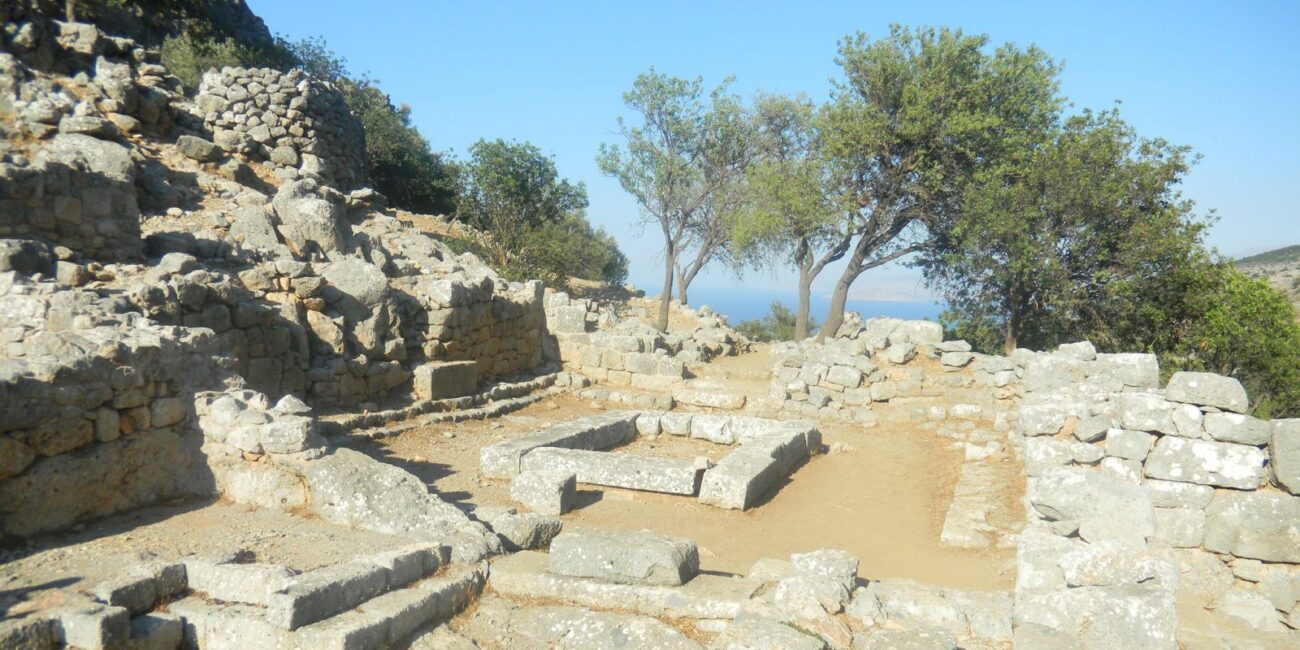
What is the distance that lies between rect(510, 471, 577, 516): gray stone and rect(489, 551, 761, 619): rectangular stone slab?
259cm

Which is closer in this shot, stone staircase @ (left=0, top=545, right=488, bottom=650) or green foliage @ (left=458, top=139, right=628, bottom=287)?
stone staircase @ (left=0, top=545, right=488, bottom=650)

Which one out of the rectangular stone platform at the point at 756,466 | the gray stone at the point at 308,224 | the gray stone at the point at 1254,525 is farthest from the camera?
the gray stone at the point at 308,224

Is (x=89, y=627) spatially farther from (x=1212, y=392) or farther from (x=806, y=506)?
(x=1212, y=392)

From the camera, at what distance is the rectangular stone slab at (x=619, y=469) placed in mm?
9570

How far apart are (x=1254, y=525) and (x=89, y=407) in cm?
914

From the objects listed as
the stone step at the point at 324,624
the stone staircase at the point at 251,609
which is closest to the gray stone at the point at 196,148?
the stone staircase at the point at 251,609

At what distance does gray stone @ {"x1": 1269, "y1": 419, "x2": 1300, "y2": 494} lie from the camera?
21.4 ft

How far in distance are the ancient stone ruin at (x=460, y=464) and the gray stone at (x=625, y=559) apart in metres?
0.02

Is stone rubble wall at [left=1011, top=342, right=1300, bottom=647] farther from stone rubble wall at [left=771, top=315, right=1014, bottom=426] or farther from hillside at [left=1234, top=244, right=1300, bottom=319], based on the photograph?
hillside at [left=1234, top=244, right=1300, bottom=319]

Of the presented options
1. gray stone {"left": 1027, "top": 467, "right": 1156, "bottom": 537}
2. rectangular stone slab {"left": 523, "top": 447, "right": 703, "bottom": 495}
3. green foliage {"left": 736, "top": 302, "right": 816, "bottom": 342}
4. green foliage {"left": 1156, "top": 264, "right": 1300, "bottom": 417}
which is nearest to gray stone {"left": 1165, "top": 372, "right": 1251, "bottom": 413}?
gray stone {"left": 1027, "top": 467, "right": 1156, "bottom": 537}

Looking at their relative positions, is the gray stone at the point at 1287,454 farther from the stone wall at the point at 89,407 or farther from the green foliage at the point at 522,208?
the green foliage at the point at 522,208

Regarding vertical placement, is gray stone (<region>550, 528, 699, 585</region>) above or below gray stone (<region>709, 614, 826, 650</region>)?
above

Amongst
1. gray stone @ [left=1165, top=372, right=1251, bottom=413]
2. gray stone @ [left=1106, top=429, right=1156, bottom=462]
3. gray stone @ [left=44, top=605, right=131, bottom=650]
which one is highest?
gray stone @ [left=1165, top=372, right=1251, bottom=413]

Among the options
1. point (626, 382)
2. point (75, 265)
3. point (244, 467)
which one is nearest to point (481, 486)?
point (244, 467)
